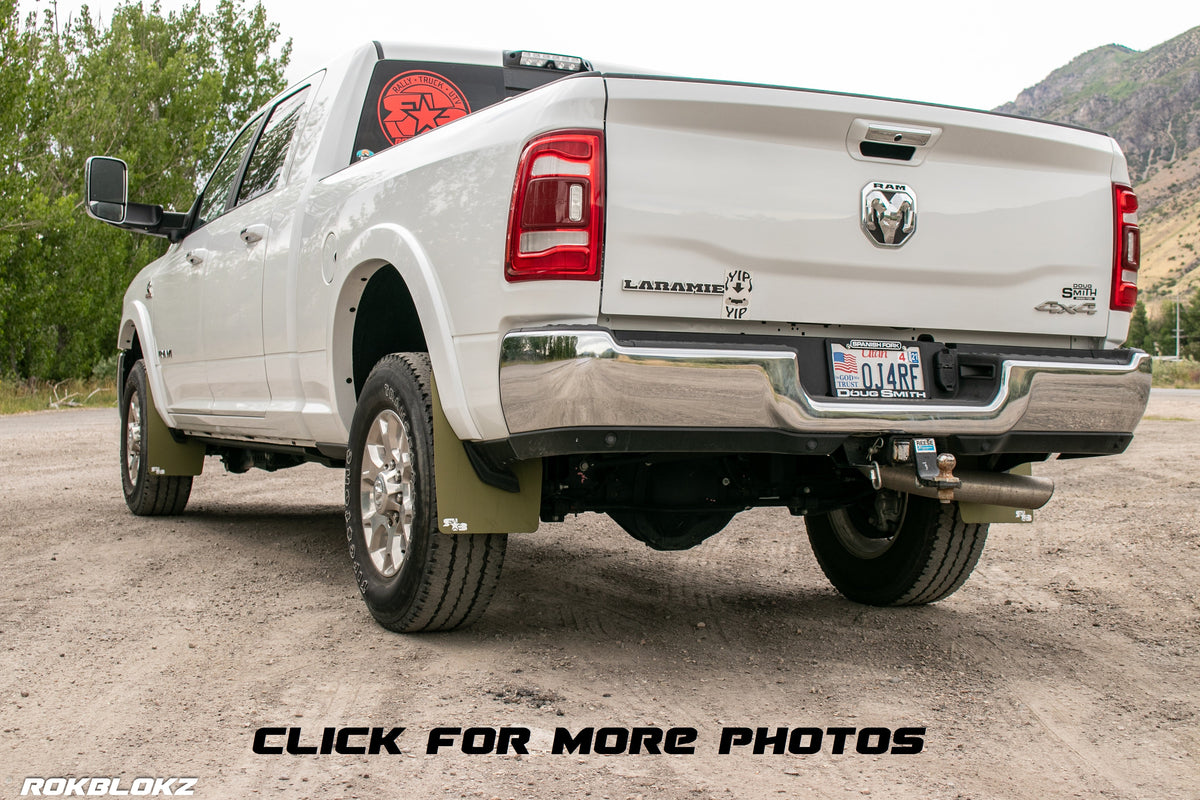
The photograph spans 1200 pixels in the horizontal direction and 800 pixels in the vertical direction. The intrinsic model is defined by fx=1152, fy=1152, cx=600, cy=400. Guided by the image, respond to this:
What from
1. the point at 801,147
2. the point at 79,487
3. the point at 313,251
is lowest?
the point at 79,487

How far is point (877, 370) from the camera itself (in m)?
3.39

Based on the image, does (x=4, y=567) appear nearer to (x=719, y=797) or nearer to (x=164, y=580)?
(x=164, y=580)

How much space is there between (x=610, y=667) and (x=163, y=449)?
158 inches

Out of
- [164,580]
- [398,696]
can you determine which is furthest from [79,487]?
[398,696]

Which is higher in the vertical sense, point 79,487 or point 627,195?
point 627,195

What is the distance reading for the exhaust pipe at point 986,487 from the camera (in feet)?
11.1

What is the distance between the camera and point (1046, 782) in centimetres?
266

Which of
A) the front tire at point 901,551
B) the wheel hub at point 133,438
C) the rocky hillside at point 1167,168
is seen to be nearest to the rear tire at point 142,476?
the wheel hub at point 133,438

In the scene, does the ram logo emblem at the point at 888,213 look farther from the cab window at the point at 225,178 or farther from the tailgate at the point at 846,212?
the cab window at the point at 225,178

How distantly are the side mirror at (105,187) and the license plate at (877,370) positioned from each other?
13.1 feet

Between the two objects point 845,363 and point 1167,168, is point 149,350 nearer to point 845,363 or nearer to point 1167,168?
point 845,363

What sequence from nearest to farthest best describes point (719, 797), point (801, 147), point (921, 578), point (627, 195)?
point (719, 797)
point (627, 195)
point (801, 147)
point (921, 578)

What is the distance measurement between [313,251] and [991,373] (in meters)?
2.53
